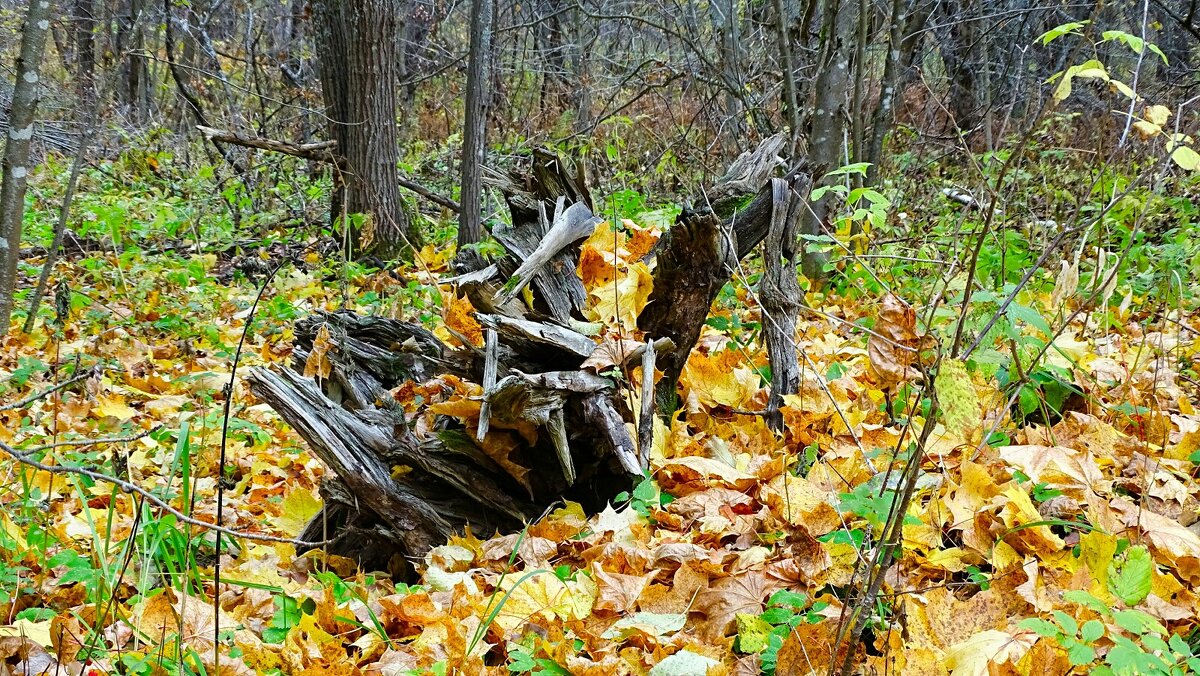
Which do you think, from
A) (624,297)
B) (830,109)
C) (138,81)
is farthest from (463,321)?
(138,81)

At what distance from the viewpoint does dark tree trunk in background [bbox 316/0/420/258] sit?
23.7 feet

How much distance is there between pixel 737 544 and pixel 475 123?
5197mm

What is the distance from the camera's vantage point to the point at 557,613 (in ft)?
7.30

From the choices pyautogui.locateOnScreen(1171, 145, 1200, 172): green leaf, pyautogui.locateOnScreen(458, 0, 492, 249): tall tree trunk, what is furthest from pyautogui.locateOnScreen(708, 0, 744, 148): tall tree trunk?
pyautogui.locateOnScreen(1171, 145, 1200, 172): green leaf

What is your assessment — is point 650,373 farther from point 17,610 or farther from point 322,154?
point 322,154

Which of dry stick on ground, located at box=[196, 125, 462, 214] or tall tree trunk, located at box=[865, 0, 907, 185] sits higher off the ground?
tall tree trunk, located at box=[865, 0, 907, 185]

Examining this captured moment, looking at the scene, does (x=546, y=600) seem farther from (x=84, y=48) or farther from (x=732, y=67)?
(x=84, y=48)

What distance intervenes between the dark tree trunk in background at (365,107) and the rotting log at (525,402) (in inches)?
168

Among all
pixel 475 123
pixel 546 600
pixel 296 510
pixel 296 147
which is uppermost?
pixel 475 123

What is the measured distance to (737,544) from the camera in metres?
2.51

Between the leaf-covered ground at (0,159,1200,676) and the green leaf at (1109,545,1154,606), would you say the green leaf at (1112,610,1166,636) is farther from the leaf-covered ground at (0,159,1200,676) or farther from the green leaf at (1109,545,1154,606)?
the green leaf at (1109,545,1154,606)

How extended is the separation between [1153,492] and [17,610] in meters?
3.47

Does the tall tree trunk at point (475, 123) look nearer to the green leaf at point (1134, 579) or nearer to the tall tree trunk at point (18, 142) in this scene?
the tall tree trunk at point (18, 142)

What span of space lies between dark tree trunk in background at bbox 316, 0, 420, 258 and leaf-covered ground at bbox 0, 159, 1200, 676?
393 cm
